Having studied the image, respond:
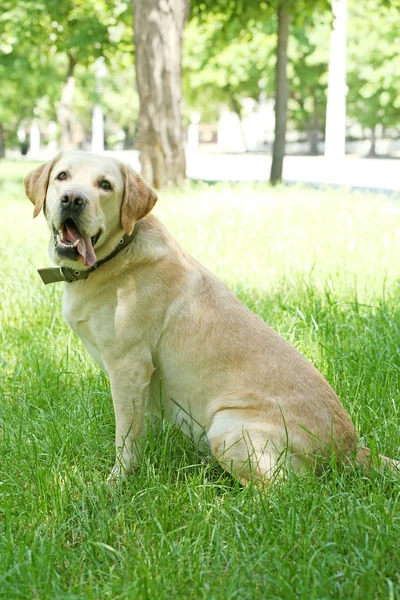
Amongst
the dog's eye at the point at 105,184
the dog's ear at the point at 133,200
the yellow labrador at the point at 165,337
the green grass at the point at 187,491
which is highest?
the dog's eye at the point at 105,184

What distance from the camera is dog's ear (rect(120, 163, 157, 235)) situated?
137 inches

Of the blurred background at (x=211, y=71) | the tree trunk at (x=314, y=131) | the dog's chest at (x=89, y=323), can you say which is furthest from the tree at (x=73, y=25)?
the tree trunk at (x=314, y=131)

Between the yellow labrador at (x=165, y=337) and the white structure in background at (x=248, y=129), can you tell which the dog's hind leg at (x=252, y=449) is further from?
the white structure in background at (x=248, y=129)

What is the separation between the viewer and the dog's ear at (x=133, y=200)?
137 inches

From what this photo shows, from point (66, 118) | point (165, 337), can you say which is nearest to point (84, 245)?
point (165, 337)

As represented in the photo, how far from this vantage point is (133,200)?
3.48m

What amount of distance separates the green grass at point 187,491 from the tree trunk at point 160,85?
6.23 metres

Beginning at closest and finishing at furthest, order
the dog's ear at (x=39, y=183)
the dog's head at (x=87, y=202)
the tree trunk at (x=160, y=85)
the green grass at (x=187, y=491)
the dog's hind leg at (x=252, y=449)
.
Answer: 1. the green grass at (x=187, y=491)
2. the dog's hind leg at (x=252, y=449)
3. the dog's head at (x=87, y=202)
4. the dog's ear at (x=39, y=183)
5. the tree trunk at (x=160, y=85)

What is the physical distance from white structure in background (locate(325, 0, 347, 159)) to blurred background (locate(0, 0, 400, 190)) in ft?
0.09

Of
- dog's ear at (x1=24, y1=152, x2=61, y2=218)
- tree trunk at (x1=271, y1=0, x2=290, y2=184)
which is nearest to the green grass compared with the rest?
dog's ear at (x1=24, y1=152, x2=61, y2=218)

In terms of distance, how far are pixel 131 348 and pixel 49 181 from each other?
905 mm

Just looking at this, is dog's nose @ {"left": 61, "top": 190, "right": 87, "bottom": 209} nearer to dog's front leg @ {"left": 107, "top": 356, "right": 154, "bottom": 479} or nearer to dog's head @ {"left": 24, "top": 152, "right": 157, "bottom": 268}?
dog's head @ {"left": 24, "top": 152, "right": 157, "bottom": 268}

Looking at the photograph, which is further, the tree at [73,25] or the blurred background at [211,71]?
the tree at [73,25]

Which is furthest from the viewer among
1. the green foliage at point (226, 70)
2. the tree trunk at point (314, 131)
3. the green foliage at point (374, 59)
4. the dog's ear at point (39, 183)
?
the tree trunk at point (314, 131)
